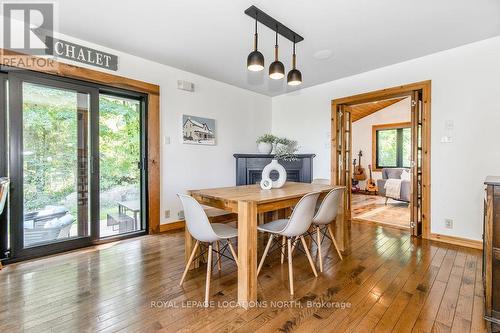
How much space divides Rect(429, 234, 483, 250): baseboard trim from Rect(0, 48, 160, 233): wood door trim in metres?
3.80

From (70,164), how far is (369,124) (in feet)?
25.9

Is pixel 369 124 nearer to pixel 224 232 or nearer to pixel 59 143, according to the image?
pixel 224 232

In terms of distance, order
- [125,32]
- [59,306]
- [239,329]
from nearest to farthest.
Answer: [239,329] → [59,306] → [125,32]

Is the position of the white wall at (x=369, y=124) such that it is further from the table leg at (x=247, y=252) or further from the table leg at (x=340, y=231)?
the table leg at (x=247, y=252)

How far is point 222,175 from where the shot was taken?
178 inches

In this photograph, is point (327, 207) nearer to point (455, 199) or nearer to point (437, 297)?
point (437, 297)

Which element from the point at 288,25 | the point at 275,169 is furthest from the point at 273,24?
the point at 275,169

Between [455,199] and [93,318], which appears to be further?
[455,199]

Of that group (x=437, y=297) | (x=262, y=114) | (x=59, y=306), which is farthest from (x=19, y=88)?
(x=437, y=297)

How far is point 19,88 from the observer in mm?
2547

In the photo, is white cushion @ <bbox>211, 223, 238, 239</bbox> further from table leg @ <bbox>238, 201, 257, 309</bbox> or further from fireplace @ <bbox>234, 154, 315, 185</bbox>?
fireplace @ <bbox>234, 154, 315, 185</bbox>

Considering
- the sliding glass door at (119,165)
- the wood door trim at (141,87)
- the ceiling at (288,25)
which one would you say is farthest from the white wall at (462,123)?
the sliding glass door at (119,165)

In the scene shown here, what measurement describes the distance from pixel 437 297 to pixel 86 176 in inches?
147

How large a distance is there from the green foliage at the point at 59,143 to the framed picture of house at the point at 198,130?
88cm
